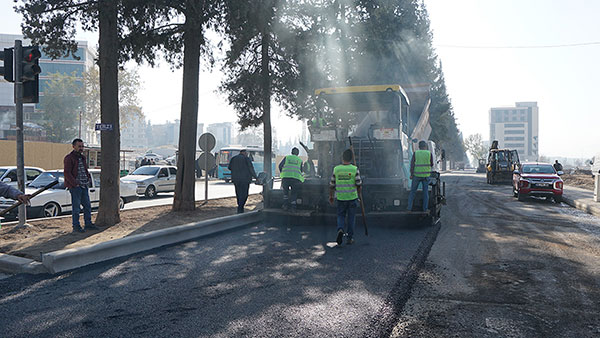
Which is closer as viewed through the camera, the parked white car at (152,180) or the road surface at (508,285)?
the road surface at (508,285)

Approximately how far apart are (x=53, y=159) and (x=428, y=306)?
1298 inches

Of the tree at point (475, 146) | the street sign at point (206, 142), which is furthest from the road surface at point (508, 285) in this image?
the tree at point (475, 146)

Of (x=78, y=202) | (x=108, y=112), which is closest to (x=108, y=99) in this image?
(x=108, y=112)

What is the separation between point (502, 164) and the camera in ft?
99.4

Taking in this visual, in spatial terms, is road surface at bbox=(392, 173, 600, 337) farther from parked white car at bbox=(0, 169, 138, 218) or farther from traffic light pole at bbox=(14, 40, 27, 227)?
parked white car at bbox=(0, 169, 138, 218)

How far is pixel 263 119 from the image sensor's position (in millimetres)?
18391

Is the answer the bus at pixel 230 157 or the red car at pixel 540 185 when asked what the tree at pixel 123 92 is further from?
the red car at pixel 540 185

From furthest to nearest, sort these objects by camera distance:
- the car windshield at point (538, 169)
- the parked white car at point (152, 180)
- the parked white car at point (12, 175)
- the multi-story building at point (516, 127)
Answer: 1. the multi-story building at point (516, 127)
2. the parked white car at point (152, 180)
3. the car windshield at point (538, 169)
4. the parked white car at point (12, 175)

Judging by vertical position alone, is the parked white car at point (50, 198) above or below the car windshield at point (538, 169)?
below

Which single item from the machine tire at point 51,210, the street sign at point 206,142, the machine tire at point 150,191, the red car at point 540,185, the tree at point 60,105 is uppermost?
the tree at point 60,105

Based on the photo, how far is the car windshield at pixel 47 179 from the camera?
12.1 meters

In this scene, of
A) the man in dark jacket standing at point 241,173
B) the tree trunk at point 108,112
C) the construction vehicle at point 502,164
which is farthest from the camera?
the construction vehicle at point 502,164

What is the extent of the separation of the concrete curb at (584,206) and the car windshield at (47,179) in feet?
49.5

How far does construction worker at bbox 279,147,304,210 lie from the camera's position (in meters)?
10.6
